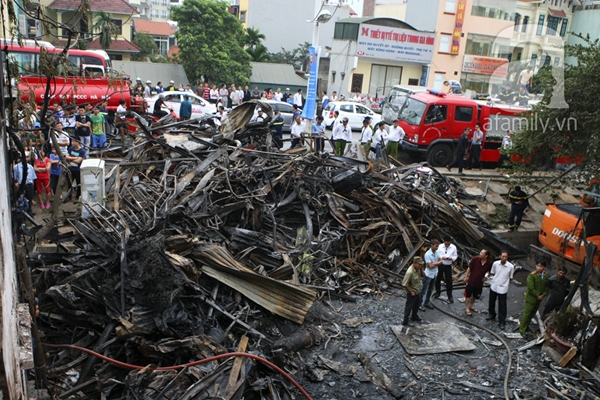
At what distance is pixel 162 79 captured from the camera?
3331cm

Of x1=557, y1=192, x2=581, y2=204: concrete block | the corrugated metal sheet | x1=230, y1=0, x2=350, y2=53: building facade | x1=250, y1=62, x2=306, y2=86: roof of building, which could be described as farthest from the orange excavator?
x1=230, y1=0, x2=350, y2=53: building facade

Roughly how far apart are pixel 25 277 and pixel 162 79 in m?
29.4

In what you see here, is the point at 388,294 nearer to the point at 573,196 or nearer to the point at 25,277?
the point at 25,277

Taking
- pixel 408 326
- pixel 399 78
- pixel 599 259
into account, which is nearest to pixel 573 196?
pixel 599 259

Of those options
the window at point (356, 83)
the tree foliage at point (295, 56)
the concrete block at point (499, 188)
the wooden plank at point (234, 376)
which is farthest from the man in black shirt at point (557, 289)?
the tree foliage at point (295, 56)

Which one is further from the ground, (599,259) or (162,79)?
(162,79)

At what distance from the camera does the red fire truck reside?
1678 cm

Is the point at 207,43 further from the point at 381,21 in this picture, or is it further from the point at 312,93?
the point at 312,93

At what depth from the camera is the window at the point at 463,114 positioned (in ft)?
55.7

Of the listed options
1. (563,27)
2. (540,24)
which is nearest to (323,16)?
(540,24)

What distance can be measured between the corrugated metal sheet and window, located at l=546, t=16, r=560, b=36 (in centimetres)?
2969

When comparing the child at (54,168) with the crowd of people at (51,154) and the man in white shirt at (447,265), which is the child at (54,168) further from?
the man in white shirt at (447,265)

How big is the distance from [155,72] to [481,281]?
2817 cm

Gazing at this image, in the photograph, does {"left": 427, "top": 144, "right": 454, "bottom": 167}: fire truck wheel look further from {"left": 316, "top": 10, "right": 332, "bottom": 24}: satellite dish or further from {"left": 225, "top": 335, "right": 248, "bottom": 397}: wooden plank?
{"left": 225, "top": 335, "right": 248, "bottom": 397}: wooden plank
